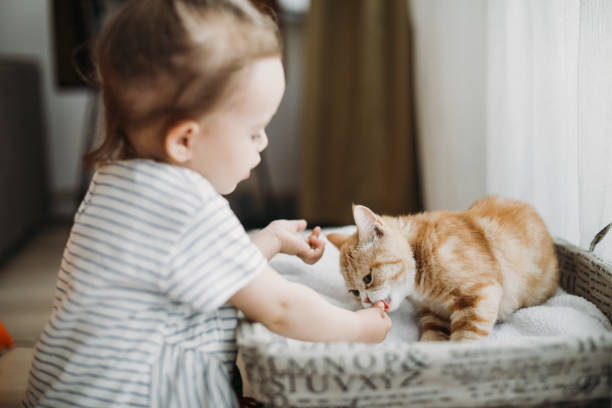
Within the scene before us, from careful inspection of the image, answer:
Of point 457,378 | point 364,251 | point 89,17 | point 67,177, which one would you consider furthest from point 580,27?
point 67,177

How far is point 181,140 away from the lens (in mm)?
763

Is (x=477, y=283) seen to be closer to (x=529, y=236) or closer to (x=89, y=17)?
(x=529, y=236)

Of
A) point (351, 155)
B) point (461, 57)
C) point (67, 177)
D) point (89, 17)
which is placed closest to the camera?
point (461, 57)

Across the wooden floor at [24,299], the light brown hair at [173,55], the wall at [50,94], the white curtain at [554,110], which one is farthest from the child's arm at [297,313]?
the wall at [50,94]

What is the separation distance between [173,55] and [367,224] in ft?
1.54

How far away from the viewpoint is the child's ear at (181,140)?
2.43 feet

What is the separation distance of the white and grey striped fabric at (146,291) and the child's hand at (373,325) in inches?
8.0

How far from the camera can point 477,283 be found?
0.93 m

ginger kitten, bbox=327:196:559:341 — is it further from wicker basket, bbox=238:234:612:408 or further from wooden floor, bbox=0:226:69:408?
wooden floor, bbox=0:226:69:408

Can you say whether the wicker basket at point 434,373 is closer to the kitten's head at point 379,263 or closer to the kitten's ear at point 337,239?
the kitten's head at point 379,263

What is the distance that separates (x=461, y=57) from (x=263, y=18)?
3.07 ft

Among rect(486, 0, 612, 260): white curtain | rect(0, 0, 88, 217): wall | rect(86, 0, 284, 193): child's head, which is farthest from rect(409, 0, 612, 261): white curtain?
rect(0, 0, 88, 217): wall

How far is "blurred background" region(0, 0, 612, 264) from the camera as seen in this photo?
105 cm

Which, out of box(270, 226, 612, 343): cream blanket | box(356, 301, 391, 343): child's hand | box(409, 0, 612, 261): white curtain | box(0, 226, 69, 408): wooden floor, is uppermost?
box(409, 0, 612, 261): white curtain
